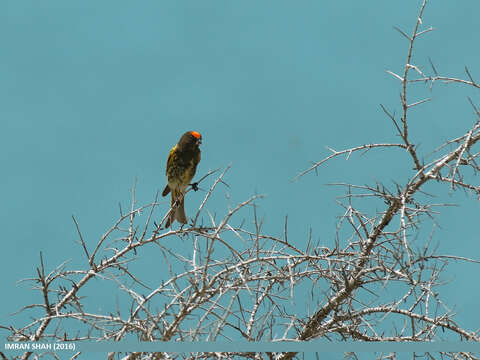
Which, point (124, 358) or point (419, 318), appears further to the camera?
point (419, 318)

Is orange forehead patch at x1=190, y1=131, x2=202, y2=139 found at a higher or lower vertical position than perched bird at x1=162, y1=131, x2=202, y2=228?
higher

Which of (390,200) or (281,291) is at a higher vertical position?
(390,200)

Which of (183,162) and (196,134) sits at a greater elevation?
(196,134)

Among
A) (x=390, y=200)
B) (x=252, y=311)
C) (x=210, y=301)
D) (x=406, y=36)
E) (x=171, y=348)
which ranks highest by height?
(x=406, y=36)

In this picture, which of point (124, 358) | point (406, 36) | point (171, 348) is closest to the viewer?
point (171, 348)

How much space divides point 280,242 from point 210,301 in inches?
49.2

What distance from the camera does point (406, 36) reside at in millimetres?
5621

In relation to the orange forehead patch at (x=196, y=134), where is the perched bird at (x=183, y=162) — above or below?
below

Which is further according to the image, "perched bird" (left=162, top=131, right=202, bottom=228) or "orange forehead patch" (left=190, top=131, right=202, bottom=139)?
"orange forehead patch" (left=190, top=131, right=202, bottom=139)

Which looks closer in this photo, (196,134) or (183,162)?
(183,162)

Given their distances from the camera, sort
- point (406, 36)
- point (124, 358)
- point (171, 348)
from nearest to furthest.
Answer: point (171, 348)
point (124, 358)
point (406, 36)

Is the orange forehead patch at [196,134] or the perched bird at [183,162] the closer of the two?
the perched bird at [183,162]

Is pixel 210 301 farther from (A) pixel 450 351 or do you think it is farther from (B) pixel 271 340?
(A) pixel 450 351

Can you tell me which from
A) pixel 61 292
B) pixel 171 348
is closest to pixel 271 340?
pixel 171 348
